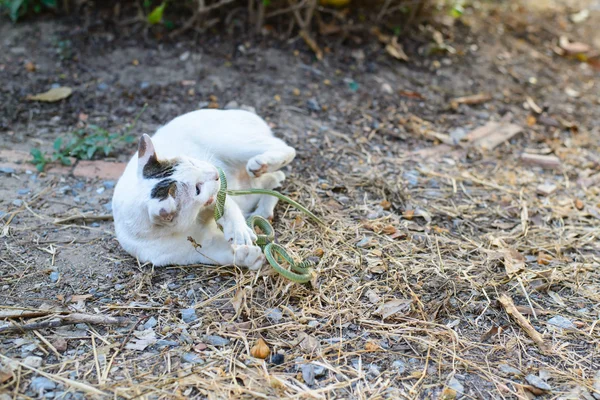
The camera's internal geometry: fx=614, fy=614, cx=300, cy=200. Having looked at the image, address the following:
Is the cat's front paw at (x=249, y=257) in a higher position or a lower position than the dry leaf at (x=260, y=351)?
higher

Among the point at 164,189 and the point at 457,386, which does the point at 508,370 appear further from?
the point at 164,189

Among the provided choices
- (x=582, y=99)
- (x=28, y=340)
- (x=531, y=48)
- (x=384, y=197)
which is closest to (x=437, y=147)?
(x=384, y=197)

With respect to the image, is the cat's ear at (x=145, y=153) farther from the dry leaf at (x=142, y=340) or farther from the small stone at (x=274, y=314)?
the small stone at (x=274, y=314)

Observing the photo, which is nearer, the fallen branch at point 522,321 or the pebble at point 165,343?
the pebble at point 165,343

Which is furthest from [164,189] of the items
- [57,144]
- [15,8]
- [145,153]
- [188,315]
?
[15,8]

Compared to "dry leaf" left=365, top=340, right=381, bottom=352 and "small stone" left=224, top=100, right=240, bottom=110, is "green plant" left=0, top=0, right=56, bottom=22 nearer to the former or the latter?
"small stone" left=224, top=100, right=240, bottom=110

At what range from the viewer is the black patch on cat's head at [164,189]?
2.46 metres

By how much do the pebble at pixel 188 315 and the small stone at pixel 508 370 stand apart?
47.6 inches

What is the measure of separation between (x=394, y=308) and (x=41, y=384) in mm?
1387

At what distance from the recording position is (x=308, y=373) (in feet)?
7.37


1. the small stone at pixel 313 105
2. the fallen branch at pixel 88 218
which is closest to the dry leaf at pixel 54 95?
the fallen branch at pixel 88 218

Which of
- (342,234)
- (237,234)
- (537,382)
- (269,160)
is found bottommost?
(342,234)

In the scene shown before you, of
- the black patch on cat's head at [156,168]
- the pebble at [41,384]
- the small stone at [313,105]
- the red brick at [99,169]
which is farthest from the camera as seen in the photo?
the small stone at [313,105]

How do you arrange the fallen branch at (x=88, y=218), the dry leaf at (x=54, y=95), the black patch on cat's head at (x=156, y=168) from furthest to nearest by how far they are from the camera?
the dry leaf at (x=54, y=95)
the fallen branch at (x=88, y=218)
the black patch on cat's head at (x=156, y=168)
